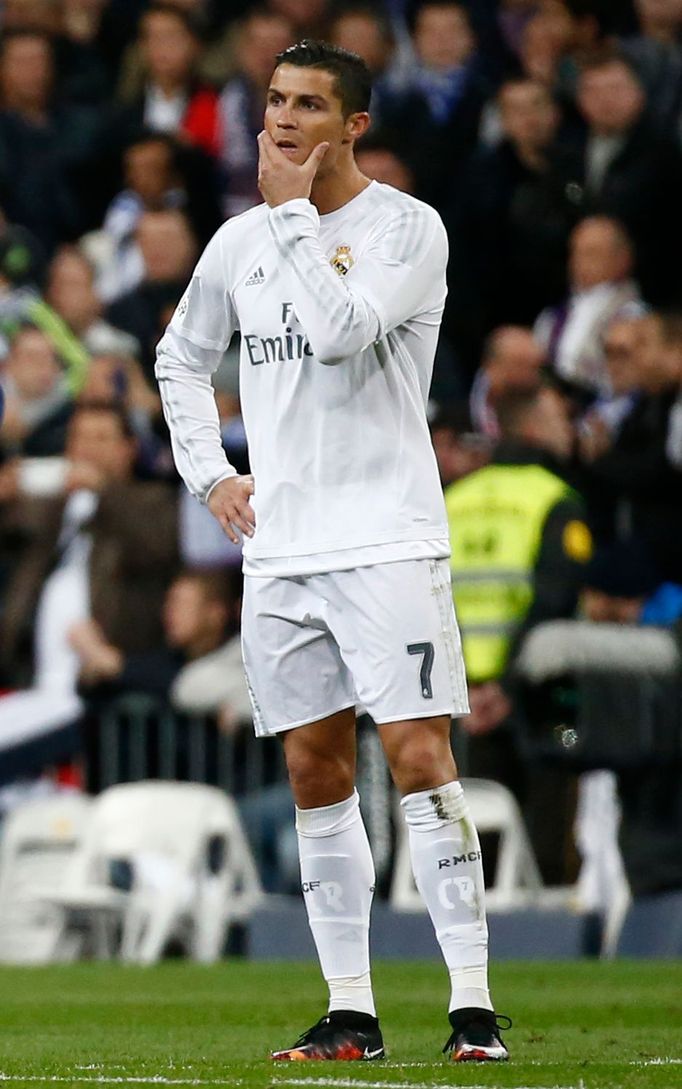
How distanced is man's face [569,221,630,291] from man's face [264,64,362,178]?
7.24 metres

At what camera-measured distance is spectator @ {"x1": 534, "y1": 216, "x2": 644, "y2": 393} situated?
43.4ft

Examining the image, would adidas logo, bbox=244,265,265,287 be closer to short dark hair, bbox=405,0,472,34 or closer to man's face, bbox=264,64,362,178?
man's face, bbox=264,64,362,178

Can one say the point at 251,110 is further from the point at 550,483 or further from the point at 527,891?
the point at 527,891

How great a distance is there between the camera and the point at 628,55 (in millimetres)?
14312

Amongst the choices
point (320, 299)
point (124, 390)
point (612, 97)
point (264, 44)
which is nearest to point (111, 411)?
point (124, 390)

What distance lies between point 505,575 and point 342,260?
5.30m

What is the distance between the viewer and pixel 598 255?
1325 cm

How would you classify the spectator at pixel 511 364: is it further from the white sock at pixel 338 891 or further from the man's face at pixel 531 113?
the white sock at pixel 338 891

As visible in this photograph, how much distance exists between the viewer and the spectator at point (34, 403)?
14484 mm

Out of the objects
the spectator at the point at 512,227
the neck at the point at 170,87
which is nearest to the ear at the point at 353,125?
the spectator at the point at 512,227

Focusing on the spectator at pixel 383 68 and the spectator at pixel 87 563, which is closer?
the spectator at pixel 87 563

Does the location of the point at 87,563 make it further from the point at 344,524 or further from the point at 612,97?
the point at 344,524

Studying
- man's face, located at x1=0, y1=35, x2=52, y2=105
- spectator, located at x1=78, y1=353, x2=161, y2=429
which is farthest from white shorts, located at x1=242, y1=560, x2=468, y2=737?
man's face, located at x1=0, y1=35, x2=52, y2=105

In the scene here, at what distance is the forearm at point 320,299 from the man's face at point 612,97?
322 inches
